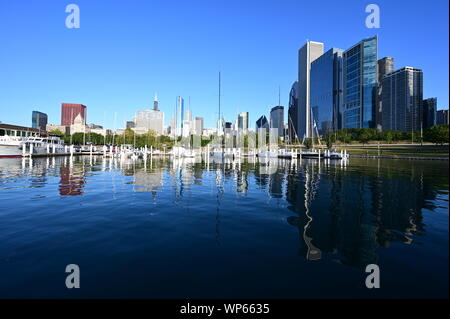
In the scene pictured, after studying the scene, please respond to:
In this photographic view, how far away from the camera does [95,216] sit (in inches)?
503

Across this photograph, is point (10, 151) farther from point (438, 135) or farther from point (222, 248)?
point (438, 135)

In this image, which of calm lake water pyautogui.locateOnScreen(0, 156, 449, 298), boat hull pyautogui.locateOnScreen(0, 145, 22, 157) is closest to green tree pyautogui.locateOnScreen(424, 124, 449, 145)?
calm lake water pyautogui.locateOnScreen(0, 156, 449, 298)

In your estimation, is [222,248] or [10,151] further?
[10,151]

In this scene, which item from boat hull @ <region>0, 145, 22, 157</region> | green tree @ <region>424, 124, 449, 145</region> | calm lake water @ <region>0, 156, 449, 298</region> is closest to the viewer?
calm lake water @ <region>0, 156, 449, 298</region>

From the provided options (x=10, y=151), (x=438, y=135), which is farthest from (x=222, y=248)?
(x=438, y=135)

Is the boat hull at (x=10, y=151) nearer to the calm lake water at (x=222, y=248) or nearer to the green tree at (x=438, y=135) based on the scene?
the calm lake water at (x=222, y=248)

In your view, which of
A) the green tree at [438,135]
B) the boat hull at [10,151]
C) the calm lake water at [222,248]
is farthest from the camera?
the green tree at [438,135]

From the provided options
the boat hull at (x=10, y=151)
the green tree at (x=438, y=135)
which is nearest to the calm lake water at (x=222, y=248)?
the boat hull at (x=10, y=151)

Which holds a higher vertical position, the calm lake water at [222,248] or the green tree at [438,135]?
the green tree at [438,135]

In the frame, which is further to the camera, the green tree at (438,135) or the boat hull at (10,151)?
the green tree at (438,135)

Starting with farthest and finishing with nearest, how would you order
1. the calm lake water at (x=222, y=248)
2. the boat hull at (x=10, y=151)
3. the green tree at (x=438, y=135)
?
the green tree at (x=438, y=135) < the boat hull at (x=10, y=151) < the calm lake water at (x=222, y=248)

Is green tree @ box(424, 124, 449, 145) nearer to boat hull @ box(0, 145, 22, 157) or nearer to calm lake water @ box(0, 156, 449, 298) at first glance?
calm lake water @ box(0, 156, 449, 298)
